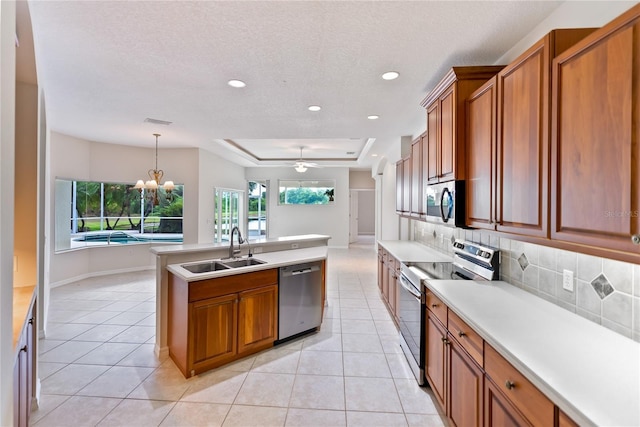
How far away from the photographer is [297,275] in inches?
126

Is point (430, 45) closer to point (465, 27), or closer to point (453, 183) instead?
point (465, 27)

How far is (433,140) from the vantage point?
8.99ft

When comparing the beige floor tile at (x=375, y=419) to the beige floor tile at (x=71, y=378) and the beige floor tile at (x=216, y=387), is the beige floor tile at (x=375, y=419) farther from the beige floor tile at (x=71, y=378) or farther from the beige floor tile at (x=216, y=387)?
the beige floor tile at (x=71, y=378)

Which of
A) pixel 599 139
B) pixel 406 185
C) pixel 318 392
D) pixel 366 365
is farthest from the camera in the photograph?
pixel 406 185

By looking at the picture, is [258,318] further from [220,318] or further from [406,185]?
[406,185]

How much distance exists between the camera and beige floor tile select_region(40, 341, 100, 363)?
2828 millimetres

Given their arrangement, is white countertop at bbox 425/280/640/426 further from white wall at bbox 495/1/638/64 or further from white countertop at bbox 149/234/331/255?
white countertop at bbox 149/234/331/255

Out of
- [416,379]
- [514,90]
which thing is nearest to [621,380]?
[514,90]

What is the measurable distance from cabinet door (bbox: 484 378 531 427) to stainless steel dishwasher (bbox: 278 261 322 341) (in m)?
2.06

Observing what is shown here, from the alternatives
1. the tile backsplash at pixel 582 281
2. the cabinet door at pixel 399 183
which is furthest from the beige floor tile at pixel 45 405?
the cabinet door at pixel 399 183

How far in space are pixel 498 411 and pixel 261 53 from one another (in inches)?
106

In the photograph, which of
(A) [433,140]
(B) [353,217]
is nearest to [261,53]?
(A) [433,140]

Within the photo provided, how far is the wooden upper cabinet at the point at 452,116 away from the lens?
7.20 feet

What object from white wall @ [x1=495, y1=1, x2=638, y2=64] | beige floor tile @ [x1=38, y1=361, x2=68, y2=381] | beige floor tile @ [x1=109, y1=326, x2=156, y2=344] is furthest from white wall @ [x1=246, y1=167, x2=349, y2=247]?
white wall @ [x1=495, y1=1, x2=638, y2=64]
